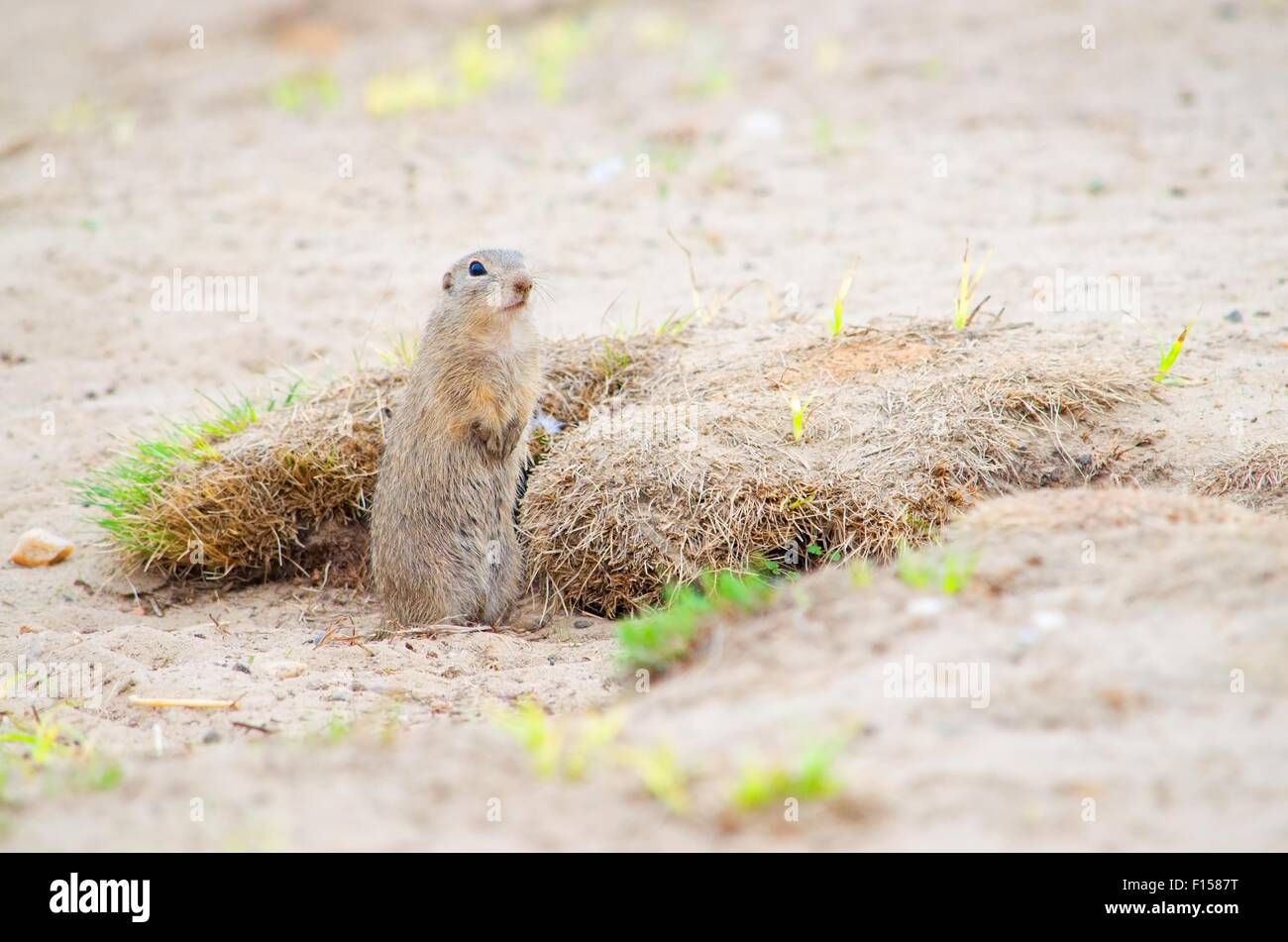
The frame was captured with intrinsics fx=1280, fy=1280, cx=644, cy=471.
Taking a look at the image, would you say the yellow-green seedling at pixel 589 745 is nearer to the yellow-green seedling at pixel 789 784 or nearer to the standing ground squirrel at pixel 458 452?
the yellow-green seedling at pixel 789 784

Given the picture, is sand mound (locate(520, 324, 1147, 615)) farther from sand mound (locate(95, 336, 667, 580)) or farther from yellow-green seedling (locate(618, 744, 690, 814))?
yellow-green seedling (locate(618, 744, 690, 814))

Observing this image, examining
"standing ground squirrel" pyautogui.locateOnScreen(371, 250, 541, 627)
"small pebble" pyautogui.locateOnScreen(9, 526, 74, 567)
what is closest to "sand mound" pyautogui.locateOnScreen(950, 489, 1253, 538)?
"standing ground squirrel" pyautogui.locateOnScreen(371, 250, 541, 627)

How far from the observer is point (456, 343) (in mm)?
5312

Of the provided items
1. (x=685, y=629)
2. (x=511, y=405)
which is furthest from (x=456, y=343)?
(x=685, y=629)

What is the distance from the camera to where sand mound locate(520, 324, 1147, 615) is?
4.79 m

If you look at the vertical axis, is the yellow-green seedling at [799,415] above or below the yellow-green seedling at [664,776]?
above

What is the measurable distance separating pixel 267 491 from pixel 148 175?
4832 mm

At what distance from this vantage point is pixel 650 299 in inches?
266

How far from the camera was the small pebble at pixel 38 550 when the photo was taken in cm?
556

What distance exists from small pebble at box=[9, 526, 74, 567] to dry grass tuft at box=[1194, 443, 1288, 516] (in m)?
4.66

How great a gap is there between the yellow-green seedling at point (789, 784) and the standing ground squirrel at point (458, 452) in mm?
2975
